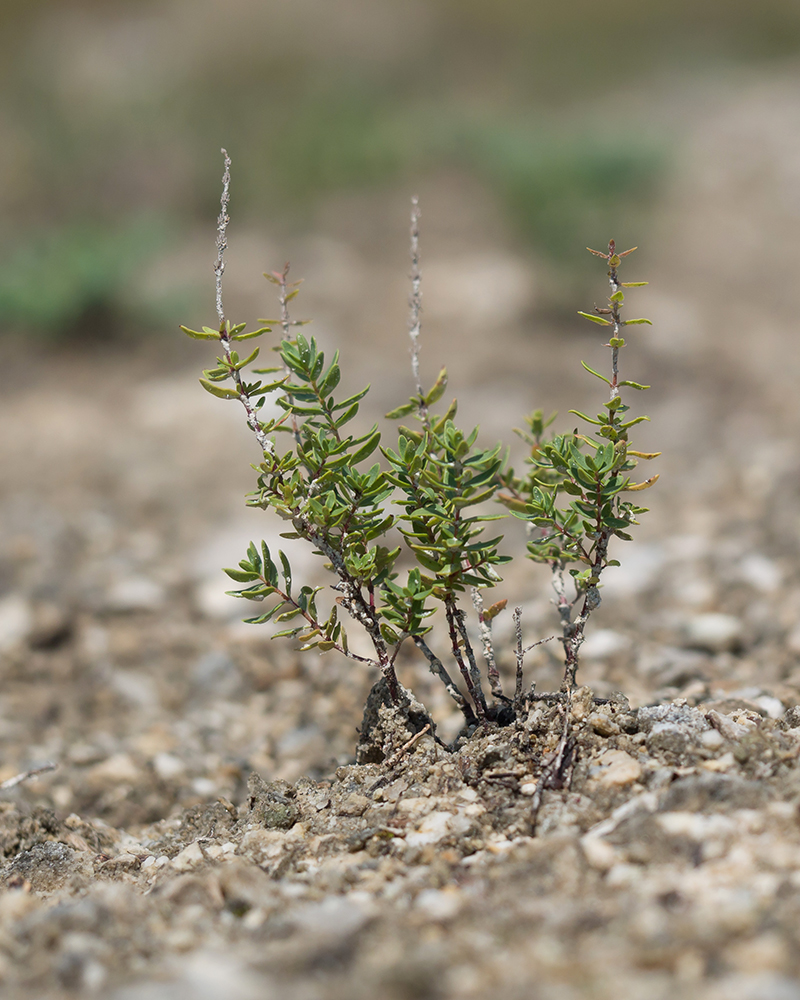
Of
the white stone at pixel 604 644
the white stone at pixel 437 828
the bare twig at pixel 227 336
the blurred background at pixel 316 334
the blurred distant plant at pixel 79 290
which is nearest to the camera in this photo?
the white stone at pixel 437 828

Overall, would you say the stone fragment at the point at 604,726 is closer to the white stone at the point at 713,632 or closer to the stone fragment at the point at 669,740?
the stone fragment at the point at 669,740

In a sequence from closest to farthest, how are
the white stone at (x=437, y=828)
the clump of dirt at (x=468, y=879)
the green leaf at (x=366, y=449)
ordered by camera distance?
the clump of dirt at (x=468, y=879), the white stone at (x=437, y=828), the green leaf at (x=366, y=449)

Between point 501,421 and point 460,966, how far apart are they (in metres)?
4.14

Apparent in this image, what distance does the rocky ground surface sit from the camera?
127 centimetres

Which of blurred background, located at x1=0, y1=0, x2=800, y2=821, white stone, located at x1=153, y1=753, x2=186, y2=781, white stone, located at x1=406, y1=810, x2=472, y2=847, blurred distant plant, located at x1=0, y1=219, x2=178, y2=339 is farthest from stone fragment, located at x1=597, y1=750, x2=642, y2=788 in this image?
blurred distant plant, located at x1=0, y1=219, x2=178, y2=339

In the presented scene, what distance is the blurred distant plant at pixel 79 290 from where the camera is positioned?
5809 mm

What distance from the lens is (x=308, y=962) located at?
3.99 feet

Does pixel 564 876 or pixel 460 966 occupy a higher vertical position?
pixel 564 876

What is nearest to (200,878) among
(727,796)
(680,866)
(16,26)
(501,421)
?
(680,866)

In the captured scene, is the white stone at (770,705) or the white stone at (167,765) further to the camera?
the white stone at (167,765)

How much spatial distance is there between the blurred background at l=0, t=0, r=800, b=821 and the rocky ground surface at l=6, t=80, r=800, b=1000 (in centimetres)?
2

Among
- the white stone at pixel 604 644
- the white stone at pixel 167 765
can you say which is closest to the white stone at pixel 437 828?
the white stone at pixel 167 765

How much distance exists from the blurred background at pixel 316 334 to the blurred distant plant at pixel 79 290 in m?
0.02

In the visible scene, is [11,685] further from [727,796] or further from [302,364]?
[727,796]
